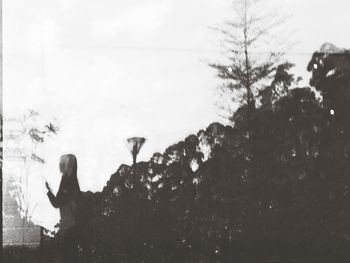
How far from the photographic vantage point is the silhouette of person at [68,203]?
511cm

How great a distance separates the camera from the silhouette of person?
511 cm

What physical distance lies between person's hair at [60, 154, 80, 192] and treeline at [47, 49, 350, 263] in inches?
267

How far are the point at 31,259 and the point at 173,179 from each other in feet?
37.3

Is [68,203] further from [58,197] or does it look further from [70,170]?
[70,170]

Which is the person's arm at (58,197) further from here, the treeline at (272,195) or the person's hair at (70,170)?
the treeline at (272,195)

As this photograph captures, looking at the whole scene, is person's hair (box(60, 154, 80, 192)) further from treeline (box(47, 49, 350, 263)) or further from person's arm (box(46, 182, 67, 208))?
treeline (box(47, 49, 350, 263))

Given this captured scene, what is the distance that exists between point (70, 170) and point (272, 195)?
9.89 metres

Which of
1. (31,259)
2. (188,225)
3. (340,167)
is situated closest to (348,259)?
(340,167)

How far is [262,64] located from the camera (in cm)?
2009

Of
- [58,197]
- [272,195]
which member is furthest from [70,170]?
[272,195]

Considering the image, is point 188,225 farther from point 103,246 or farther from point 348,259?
point 348,259

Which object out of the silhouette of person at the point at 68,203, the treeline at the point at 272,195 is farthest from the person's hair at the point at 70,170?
the treeline at the point at 272,195

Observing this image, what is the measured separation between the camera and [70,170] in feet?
16.8

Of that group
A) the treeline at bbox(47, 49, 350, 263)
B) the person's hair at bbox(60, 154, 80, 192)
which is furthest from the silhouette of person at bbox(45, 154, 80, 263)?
the treeline at bbox(47, 49, 350, 263)
